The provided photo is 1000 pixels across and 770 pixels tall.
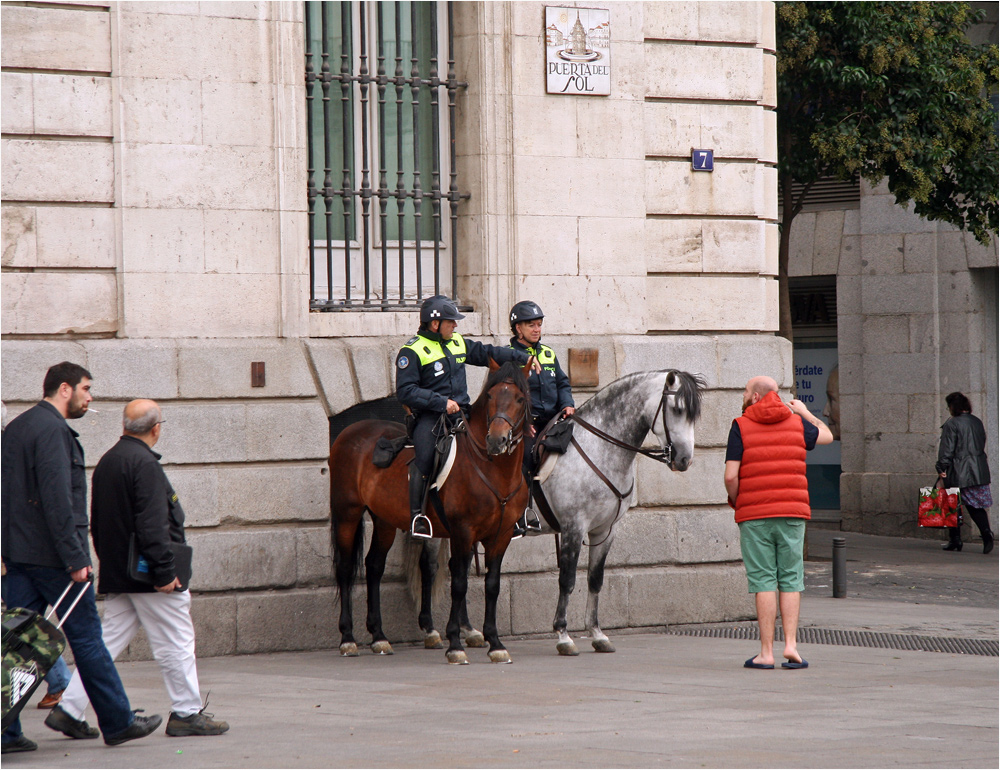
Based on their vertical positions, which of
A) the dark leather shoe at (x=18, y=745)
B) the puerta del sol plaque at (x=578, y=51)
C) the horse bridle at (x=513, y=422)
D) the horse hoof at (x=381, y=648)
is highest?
the puerta del sol plaque at (x=578, y=51)

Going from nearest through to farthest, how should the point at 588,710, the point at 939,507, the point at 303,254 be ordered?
the point at 588,710
the point at 303,254
the point at 939,507

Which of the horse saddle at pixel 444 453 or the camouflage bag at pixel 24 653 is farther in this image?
the horse saddle at pixel 444 453

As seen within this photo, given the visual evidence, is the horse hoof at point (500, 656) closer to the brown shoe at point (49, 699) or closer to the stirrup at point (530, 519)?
the stirrup at point (530, 519)

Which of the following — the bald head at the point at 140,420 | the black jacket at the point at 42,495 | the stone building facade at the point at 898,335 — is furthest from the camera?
the stone building facade at the point at 898,335

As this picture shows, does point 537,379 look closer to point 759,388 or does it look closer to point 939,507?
point 759,388

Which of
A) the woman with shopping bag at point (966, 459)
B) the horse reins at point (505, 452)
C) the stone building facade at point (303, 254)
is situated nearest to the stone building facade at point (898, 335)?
the woman with shopping bag at point (966, 459)

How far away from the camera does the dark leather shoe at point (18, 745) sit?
7328mm

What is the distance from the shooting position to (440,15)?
12.2 metres

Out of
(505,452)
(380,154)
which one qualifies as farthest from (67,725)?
(380,154)

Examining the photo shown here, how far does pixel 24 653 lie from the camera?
7.11m

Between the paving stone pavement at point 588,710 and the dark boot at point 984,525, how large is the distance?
22.3 ft

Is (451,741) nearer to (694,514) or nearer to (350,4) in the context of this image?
(694,514)

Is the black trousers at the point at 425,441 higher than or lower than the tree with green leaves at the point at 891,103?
lower

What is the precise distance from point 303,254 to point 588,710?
4.61 meters
